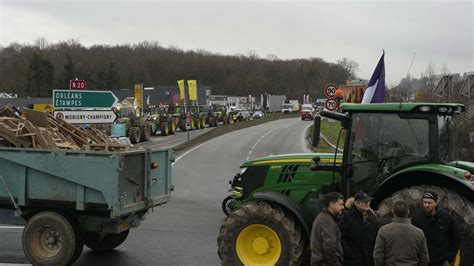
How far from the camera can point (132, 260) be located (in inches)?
303


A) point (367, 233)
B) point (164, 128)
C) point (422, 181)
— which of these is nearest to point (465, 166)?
point (422, 181)

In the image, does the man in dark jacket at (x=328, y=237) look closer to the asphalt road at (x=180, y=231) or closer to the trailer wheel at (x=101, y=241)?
the asphalt road at (x=180, y=231)

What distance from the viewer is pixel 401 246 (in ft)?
16.0

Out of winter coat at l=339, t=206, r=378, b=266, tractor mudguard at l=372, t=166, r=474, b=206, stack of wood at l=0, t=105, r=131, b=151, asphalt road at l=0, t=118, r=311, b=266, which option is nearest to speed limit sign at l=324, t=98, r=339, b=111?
asphalt road at l=0, t=118, r=311, b=266

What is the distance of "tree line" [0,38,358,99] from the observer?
92.7 meters

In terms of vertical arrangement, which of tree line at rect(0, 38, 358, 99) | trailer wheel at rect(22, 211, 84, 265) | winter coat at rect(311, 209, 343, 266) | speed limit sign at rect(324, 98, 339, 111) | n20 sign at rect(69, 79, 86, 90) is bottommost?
trailer wheel at rect(22, 211, 84, 265)

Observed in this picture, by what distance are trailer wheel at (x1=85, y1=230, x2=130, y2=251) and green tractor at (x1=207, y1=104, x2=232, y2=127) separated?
44.1 meters

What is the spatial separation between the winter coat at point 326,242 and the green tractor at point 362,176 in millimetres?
782

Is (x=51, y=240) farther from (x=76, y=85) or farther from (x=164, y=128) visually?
(x=164, y=128)

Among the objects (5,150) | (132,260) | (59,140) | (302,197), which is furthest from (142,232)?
(302,197)

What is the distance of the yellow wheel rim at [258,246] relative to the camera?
6547 millimetres

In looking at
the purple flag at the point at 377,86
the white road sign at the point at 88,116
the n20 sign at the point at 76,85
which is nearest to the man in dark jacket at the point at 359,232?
the purple flag at the point at 377,86

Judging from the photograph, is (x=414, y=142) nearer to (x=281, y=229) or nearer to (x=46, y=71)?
(x=281, y=229)

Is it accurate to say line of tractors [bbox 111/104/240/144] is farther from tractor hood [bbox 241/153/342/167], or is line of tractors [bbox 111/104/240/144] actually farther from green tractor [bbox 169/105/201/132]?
tractor hood [bbox 241/153/342/167]
